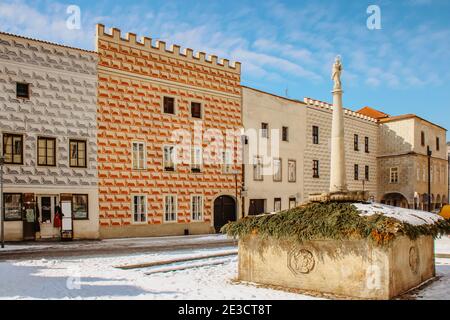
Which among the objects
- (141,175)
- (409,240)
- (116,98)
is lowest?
(409,240)

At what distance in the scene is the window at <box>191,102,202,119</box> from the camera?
1089 inches

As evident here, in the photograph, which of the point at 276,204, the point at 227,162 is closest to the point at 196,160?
the point at 227,162

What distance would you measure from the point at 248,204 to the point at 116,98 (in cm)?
1108

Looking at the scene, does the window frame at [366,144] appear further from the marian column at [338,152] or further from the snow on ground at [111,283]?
the marian column at [338,152]

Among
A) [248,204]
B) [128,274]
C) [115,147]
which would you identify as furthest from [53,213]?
[248,204]

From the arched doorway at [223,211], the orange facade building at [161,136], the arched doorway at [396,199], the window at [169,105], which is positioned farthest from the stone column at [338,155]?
the arched doorway at [396,199]

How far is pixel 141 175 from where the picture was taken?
82.7ft

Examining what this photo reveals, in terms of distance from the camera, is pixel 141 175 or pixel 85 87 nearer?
pixel 85 87

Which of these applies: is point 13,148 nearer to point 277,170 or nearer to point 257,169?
point 257,169

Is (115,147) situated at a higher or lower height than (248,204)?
higher

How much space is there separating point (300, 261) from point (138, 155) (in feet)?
50.6

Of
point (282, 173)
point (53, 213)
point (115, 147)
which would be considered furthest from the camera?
point (282, 173)

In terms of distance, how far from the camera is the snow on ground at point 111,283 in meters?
10.2
